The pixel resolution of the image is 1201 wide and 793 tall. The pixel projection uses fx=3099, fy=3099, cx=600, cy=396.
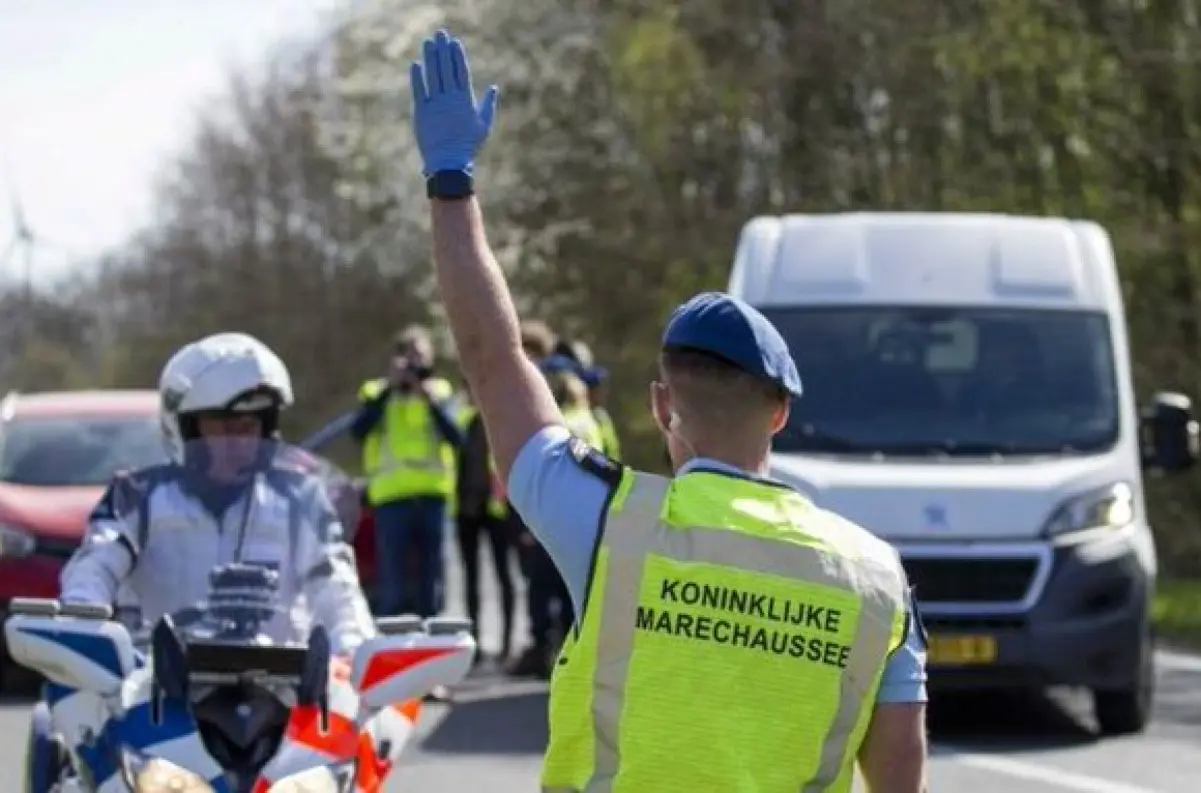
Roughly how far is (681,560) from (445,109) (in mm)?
732

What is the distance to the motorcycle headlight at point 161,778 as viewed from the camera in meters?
5.89

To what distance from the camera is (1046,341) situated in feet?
47.4

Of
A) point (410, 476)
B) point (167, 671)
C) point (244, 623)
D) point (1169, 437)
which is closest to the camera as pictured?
point (167, 671)

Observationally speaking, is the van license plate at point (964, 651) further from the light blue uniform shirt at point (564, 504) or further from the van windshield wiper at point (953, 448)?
the light blue uniform shirt at point (564, 504)

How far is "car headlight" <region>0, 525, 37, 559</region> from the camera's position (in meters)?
16.5

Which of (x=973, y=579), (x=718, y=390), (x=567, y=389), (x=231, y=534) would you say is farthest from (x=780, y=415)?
(x=567, y=389)

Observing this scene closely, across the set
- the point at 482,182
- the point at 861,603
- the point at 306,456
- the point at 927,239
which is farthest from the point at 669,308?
the point at 861,603

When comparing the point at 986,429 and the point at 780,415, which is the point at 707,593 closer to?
the point at 780,415

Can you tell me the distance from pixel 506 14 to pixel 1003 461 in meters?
31.6

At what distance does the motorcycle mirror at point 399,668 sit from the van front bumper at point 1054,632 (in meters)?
6.69

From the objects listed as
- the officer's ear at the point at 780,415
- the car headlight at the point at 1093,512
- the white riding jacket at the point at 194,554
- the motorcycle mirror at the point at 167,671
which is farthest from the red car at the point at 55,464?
the officer's ear at the point at 780,415

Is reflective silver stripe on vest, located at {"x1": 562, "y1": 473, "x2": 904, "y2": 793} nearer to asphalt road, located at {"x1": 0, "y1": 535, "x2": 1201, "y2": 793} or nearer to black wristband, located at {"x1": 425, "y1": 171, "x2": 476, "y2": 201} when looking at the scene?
black wristband, located at {"x1": 425, "y1": 171, "x2": 476, "y2": 201}

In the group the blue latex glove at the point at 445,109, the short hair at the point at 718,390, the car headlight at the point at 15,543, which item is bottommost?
the car headlight at the point at 15,543

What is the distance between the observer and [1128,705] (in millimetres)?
13680
